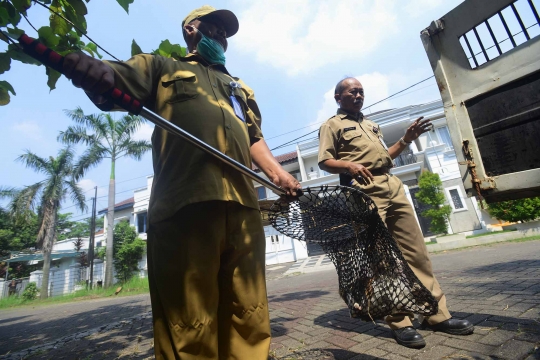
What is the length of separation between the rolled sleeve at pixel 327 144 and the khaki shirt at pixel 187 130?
1275mm

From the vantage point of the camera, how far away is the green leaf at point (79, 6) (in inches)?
76.7

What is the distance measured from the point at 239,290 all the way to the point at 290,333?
1.80 m

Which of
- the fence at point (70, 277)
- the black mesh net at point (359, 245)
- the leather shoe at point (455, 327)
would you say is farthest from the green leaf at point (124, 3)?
the fence at point (70, 277)

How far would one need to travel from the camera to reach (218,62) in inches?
70.3

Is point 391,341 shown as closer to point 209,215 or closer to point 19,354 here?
point 209,215

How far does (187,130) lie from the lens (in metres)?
1.41

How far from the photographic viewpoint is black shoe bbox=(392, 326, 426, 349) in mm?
2035

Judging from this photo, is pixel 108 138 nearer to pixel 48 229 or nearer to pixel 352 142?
pixel 48 229

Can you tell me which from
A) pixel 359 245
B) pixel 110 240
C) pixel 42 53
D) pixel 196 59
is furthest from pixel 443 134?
pixel 42 53

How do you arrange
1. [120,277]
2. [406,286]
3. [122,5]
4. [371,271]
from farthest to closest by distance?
[120,277]
[371,271]
[406,286]
[122,5]

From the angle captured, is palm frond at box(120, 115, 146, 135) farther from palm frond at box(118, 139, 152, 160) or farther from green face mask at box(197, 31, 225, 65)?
green face mask at box(197, 31, 225, 65)

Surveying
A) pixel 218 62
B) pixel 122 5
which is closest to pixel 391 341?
pixel 218 62

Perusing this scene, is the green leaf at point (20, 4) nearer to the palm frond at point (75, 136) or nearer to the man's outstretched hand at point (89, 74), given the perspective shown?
the man's outstretched hand at point (89, 74)

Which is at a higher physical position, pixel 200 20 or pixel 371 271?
pixel 200 20
